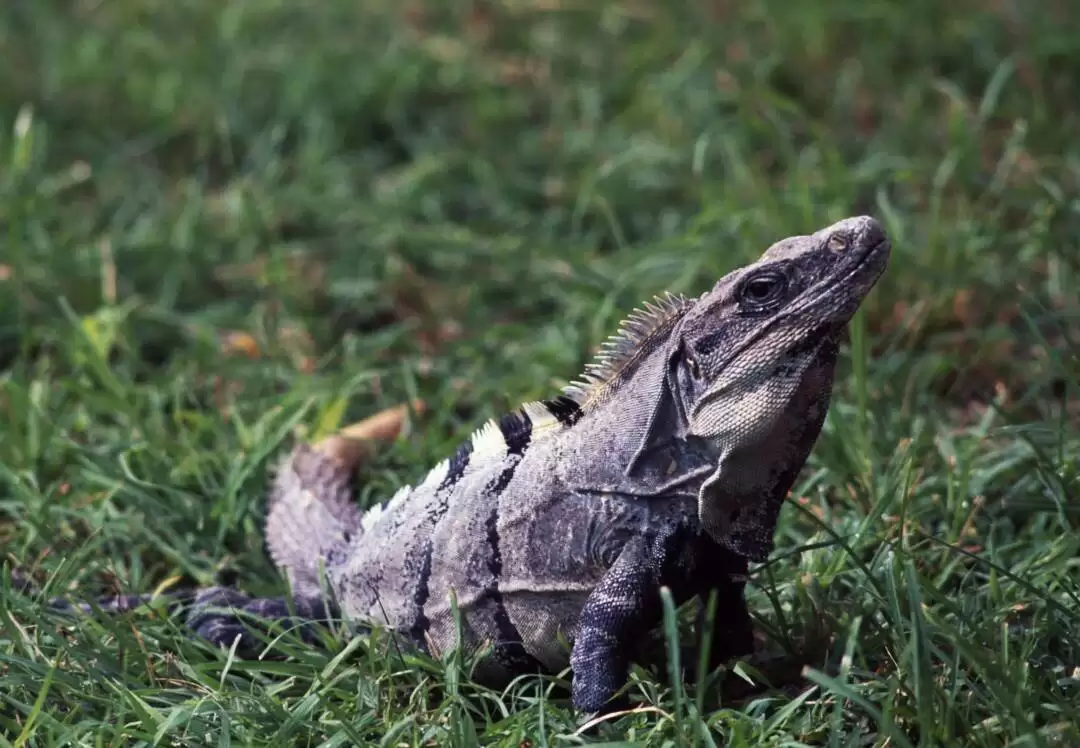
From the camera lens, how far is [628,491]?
122 inches

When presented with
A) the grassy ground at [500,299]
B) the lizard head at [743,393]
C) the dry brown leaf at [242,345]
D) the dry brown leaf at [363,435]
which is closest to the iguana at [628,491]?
the lizard head at [743,393]

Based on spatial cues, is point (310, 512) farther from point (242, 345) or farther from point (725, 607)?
point (242, 345)

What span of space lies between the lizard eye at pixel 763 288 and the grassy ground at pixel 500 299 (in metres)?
0.67

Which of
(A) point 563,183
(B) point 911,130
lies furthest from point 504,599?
(B) point 911,130

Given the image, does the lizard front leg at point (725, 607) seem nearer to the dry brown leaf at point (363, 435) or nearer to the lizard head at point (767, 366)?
the lizard head at point (767, 366)

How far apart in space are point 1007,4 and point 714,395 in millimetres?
4956

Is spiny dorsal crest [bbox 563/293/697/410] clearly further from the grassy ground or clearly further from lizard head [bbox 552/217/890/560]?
the grassy ground

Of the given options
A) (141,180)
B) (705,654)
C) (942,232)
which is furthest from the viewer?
(141,180)

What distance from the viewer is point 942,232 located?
5.04 meters

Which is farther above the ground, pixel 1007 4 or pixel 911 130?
pixel 1007 4

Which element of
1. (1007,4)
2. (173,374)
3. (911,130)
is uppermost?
(1007,4)

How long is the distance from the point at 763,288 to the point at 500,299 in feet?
8.95

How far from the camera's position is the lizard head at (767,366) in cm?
292

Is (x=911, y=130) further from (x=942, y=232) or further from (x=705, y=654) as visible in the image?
(x=705, y=654)
